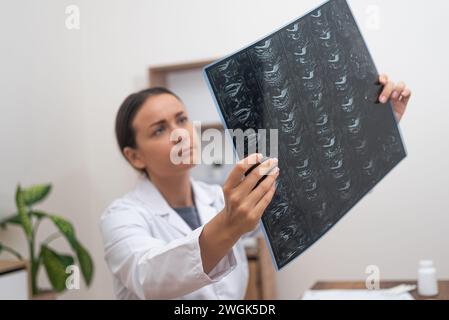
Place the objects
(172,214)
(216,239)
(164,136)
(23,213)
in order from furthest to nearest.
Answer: (23,213) → (172,214) → (164,136) → (216,239)

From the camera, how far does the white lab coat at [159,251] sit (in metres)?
0.73

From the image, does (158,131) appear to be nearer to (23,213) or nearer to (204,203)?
(204,203)

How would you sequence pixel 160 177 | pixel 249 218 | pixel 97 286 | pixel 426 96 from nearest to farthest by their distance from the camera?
pixel 249 218 → pixel 426 96 → pixel 160 177 → pixel 97 286

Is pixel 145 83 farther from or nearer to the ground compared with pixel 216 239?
farther from the ground

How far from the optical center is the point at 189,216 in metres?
1.00

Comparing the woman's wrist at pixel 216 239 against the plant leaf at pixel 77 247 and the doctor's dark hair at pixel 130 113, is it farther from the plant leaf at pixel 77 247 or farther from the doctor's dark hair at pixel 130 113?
the plant leaf at pixel 77 247

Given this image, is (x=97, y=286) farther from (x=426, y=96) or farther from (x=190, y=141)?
(x=426, y=96)

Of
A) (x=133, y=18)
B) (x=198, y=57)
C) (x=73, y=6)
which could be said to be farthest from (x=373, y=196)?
(x=73, y=6)

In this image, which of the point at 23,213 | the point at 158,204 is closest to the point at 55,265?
the point at 23,213

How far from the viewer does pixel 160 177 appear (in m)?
0.96

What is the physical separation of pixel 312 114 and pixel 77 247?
823 mm

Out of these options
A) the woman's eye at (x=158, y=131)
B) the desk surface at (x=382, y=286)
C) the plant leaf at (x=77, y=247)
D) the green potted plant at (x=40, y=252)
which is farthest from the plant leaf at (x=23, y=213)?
the desk surface at (x=382, y=286)

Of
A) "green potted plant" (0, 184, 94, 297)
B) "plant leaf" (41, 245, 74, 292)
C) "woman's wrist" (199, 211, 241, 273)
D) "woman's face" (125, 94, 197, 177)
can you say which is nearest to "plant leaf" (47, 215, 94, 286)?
"green potted plant" (0, 184, 94, 297)

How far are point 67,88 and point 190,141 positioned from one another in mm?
314
